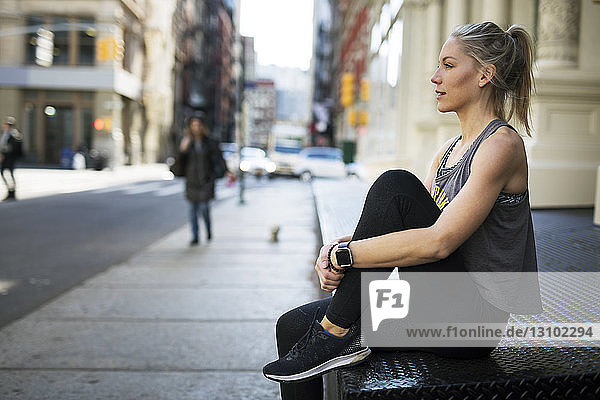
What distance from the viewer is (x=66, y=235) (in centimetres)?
974

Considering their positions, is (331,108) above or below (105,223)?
above

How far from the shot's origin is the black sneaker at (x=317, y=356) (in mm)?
1975

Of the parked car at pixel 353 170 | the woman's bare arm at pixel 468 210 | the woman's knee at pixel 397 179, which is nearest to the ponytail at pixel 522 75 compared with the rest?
the woman's bare arm at pixel 468 210

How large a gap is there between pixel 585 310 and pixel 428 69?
10.2 m

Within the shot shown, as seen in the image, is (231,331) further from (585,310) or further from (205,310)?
(585,310)

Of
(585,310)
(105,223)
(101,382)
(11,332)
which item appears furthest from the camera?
(105,223)

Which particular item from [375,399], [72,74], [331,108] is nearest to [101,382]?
[375,399]

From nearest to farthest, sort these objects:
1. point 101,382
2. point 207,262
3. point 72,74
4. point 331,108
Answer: point 101,382 < point 207,262 < point 72,74 < point 331,108

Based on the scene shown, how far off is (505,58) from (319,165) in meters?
27.7

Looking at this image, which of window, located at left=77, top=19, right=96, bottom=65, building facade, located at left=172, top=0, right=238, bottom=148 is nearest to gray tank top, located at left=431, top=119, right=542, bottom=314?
window, located at left=77, top=19, right=96, bottom=65

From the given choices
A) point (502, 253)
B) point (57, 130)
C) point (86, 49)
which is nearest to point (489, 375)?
point (502, 253)

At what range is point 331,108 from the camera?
222 feet

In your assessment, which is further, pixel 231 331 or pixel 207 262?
pixel 207 262

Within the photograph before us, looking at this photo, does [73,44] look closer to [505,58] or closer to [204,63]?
[204,63]
